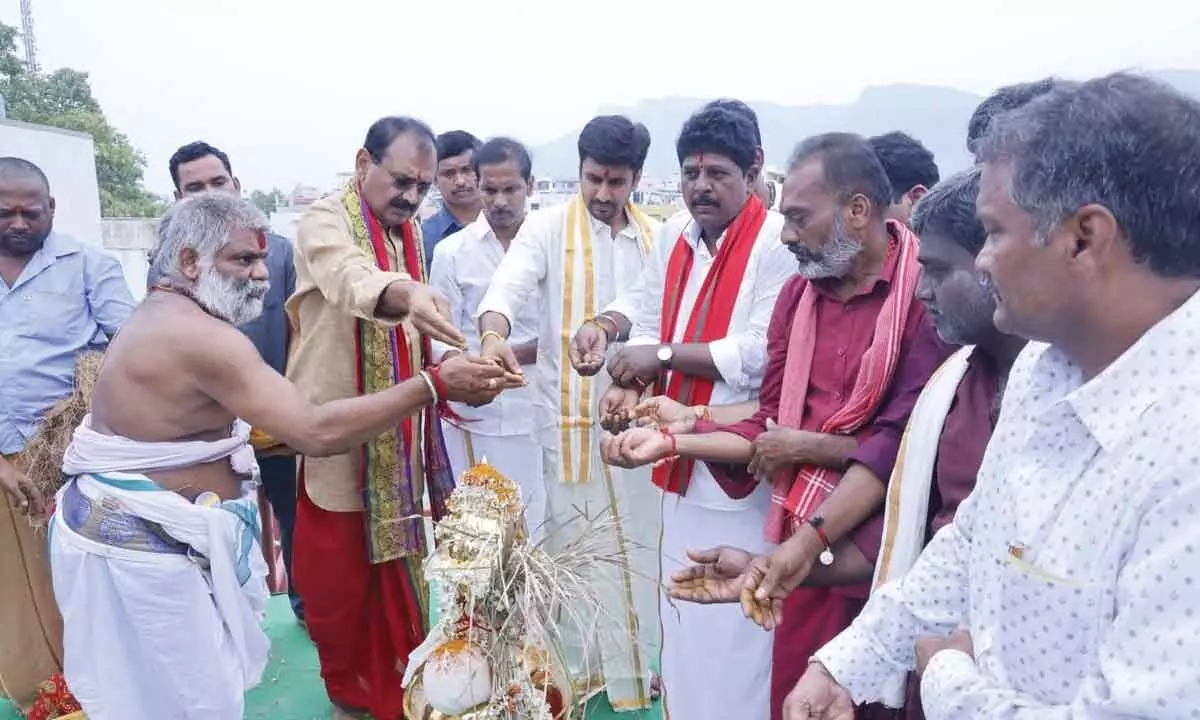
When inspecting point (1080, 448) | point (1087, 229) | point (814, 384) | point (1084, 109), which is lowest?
point (814, 384)

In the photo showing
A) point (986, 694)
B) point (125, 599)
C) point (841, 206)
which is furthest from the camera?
point (125, 599)

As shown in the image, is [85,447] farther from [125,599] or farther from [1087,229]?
[1087,229]

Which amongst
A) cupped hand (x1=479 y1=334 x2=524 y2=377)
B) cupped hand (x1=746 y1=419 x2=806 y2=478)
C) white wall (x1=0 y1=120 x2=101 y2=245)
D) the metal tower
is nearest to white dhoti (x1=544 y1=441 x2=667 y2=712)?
cupped hand (x1=479 y1=334 x2=524 y2=377)

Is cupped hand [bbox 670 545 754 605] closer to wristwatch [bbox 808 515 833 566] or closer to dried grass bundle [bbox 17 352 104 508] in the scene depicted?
wristwatch [bbox 808 515 833 566]

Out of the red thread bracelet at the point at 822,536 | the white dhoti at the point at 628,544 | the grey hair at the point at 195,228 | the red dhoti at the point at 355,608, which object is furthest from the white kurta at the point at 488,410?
the red thread bracelet at the point at 822,536

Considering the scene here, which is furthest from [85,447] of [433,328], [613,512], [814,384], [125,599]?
[814,384]

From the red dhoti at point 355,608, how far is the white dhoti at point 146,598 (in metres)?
0.64

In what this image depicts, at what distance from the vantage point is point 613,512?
393 centimetres

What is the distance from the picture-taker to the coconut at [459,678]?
2078 millimetres

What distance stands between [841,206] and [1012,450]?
121 cm

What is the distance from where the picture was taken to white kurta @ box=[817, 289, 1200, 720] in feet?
3.59

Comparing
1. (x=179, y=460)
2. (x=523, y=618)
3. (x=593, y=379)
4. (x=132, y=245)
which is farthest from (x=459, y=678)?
(x=132, y=245)

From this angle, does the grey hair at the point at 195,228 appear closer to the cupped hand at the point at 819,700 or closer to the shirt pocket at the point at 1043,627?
the cupped hand at the point at 819,700

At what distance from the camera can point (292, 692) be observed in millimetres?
4285
